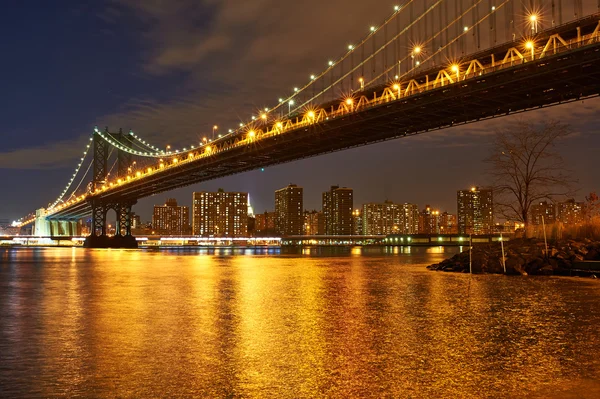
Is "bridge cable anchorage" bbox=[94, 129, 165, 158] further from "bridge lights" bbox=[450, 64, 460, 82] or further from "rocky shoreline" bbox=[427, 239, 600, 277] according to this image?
"rocky shoreline" bbox=[427, 239, 600, 277]

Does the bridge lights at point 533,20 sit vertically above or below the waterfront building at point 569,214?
above

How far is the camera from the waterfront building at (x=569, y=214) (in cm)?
3110

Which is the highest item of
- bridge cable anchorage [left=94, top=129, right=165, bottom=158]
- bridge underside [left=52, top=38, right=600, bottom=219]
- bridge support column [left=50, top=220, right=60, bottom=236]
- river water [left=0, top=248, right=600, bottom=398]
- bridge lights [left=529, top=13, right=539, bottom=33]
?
bridge cable anchorage [left=94, top=129, right=165, bottom=158]

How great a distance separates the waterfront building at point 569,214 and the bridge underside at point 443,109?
768 centimetres

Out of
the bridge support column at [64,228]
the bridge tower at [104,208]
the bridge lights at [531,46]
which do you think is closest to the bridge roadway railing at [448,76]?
the bridge lights at [531,46]

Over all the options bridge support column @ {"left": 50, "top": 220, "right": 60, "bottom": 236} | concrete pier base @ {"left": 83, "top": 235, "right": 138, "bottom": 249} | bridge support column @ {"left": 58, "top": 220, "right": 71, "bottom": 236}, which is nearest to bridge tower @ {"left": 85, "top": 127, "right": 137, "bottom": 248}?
concrete pier base @ {"left": 83, "top": 235, "right": 138, "bottom": 249}

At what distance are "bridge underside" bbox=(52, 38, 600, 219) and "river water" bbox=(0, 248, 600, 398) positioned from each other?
2217cm

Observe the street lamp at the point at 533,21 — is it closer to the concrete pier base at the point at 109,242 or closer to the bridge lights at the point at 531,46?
the bridge lights at the point at 531,46

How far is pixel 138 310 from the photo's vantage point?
13805 mm

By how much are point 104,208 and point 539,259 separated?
9607 cm

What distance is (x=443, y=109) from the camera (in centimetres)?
4569

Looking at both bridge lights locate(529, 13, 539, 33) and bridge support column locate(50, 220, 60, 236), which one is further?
bridge support column locate(50, 220, 60, 236)

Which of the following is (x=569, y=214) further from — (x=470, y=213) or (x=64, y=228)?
(x=64, y=228)

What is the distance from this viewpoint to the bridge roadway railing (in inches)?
1371
